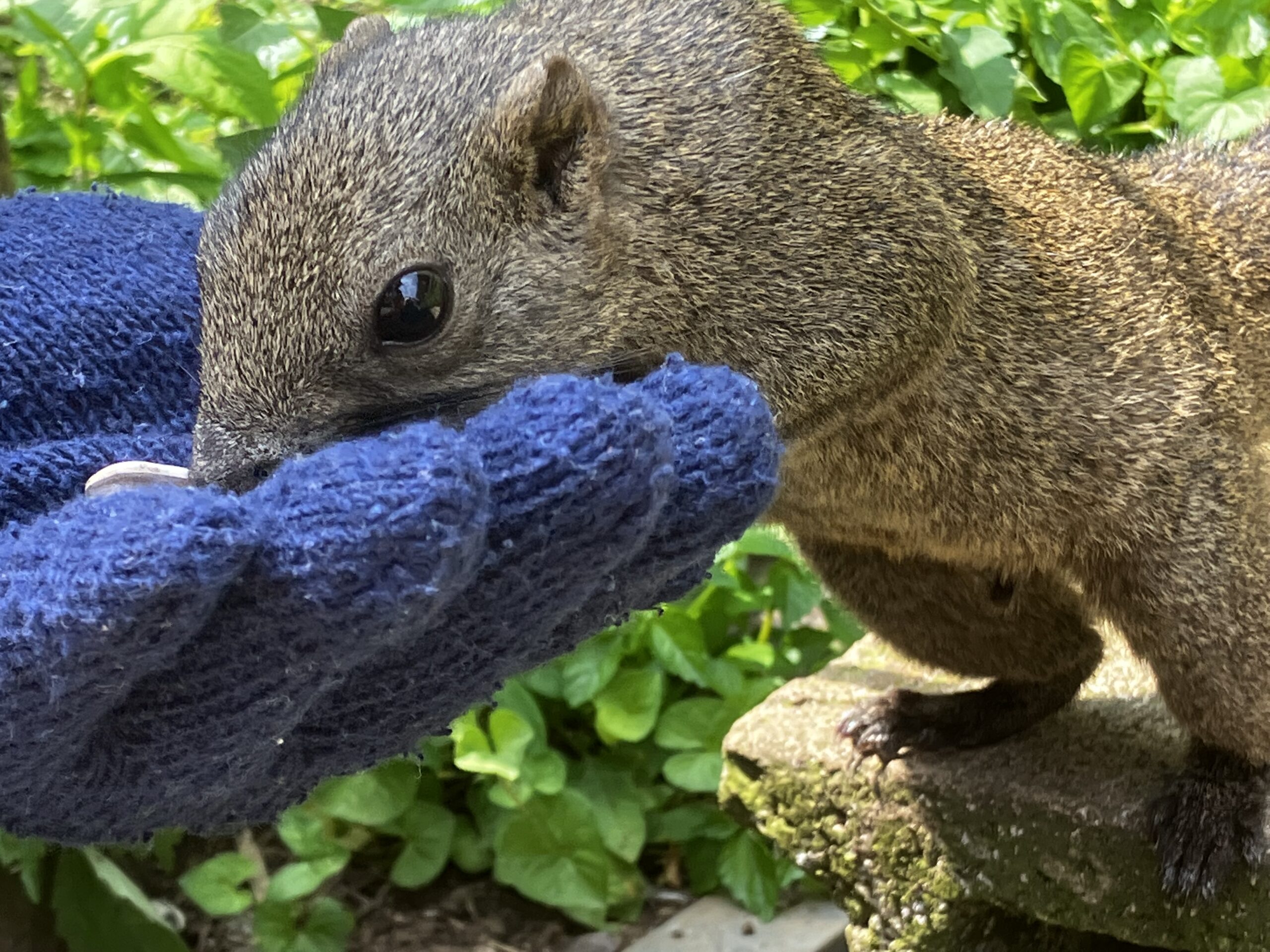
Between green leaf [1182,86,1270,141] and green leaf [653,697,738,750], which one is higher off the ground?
green leaf [1182,86,1270,141]

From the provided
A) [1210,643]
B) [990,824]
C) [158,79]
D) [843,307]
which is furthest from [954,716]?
[158,79]

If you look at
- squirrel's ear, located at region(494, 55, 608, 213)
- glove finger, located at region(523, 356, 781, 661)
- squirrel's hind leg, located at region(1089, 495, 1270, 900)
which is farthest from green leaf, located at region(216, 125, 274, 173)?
squirrel's hind leg, located at region(1089, 495, 1270, 900)

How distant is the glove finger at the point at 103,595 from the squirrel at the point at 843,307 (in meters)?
0.25

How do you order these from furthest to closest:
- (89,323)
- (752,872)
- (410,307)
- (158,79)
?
(752,872), (158,79), (89,323), (410,307)

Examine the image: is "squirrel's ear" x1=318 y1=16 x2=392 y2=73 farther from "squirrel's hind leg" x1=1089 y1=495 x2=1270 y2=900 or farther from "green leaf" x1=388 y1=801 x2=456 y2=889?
"green leaf" x1=388 y1=801 x2=456 y2=889

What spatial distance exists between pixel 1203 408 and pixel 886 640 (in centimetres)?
54

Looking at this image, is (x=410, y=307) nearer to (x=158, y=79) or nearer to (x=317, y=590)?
(x=317, y=590)

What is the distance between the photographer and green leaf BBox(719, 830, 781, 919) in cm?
242

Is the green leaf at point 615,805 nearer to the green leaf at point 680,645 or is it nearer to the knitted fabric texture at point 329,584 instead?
the green leaf at point 680,645

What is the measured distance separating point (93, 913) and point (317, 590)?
1.39 metres

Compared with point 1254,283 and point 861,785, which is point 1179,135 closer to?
point 1254,283

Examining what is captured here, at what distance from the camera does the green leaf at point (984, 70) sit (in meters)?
2.01

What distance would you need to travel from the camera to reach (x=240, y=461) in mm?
1077

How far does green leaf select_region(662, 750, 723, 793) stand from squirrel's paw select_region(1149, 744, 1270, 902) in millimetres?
864
